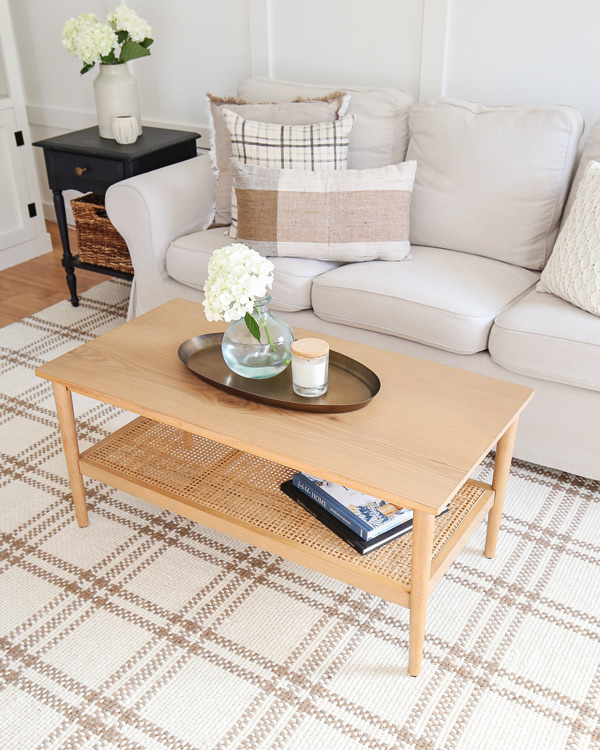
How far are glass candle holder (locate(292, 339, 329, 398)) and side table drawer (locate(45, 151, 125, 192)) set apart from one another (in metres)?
1.55

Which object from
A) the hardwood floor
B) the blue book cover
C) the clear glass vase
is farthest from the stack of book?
the hardwood floor

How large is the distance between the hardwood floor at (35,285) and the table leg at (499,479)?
2.15 metres

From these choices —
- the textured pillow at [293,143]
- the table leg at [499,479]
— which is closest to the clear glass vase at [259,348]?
the table leg at [499,479]

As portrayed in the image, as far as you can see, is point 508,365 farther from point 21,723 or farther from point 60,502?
point 21,723

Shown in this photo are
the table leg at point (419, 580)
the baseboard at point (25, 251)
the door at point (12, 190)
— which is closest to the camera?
the table leg at point (419, 580)

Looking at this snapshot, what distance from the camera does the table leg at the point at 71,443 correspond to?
5.82 feet

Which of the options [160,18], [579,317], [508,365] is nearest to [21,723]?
[508,365]

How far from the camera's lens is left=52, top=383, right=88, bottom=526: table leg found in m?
1.77

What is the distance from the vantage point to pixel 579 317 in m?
1.97

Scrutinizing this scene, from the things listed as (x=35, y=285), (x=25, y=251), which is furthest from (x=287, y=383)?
(x=25, y=251)

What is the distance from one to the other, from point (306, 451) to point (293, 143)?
1.33m

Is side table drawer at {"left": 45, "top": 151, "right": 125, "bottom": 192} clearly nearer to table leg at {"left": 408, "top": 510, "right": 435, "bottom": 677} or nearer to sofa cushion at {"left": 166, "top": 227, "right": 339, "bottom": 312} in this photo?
sofa cushion at {"left": 166, "top": 227, "right": 339, "bottom": 312}

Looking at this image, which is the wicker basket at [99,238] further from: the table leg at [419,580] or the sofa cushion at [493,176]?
the table leg at [419,580]

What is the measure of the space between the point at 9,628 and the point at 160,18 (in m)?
2.63
